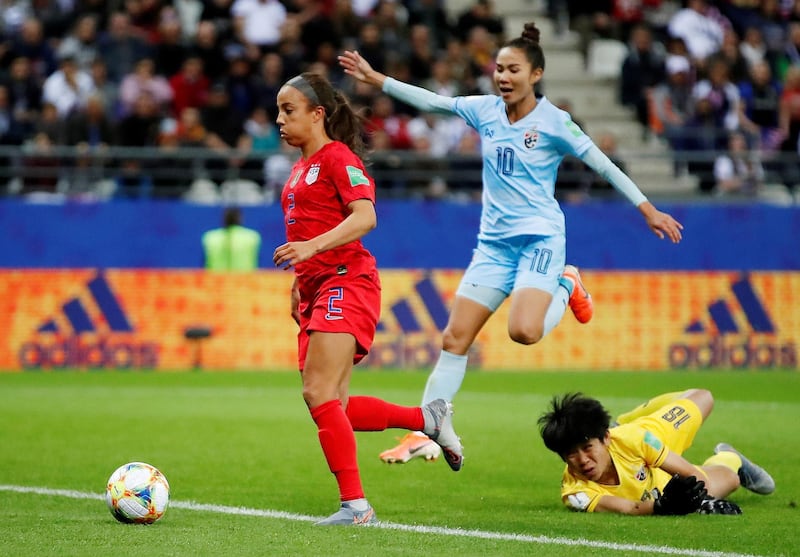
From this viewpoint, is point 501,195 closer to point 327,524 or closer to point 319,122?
point 319,122

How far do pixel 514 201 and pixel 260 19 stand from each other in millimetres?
14024

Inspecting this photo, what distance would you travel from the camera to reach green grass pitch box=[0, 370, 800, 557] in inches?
255

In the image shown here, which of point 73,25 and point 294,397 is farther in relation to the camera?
point 73,25

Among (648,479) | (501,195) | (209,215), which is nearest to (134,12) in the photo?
(209,215)

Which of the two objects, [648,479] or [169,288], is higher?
[648,479]

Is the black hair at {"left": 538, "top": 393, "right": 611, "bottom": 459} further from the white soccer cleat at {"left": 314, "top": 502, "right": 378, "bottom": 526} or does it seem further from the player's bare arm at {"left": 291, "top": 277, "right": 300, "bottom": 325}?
the player's bare arm at {"left": 291, "top": 277, "right": 300, "bottom": 325}

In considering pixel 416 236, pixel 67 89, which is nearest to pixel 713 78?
pixel 416 236

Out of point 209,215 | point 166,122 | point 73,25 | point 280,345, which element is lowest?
point 280,345

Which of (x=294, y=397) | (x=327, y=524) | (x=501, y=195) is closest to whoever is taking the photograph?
(x=327, y=524)

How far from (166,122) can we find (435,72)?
4183mm

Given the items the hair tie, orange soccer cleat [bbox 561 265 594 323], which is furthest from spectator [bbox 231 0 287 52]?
the hair tie

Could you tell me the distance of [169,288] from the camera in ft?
59.2

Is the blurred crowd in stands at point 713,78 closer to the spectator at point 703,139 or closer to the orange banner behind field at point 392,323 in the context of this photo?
the spectator at point 703,139

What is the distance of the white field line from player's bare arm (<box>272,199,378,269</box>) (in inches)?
55.2
